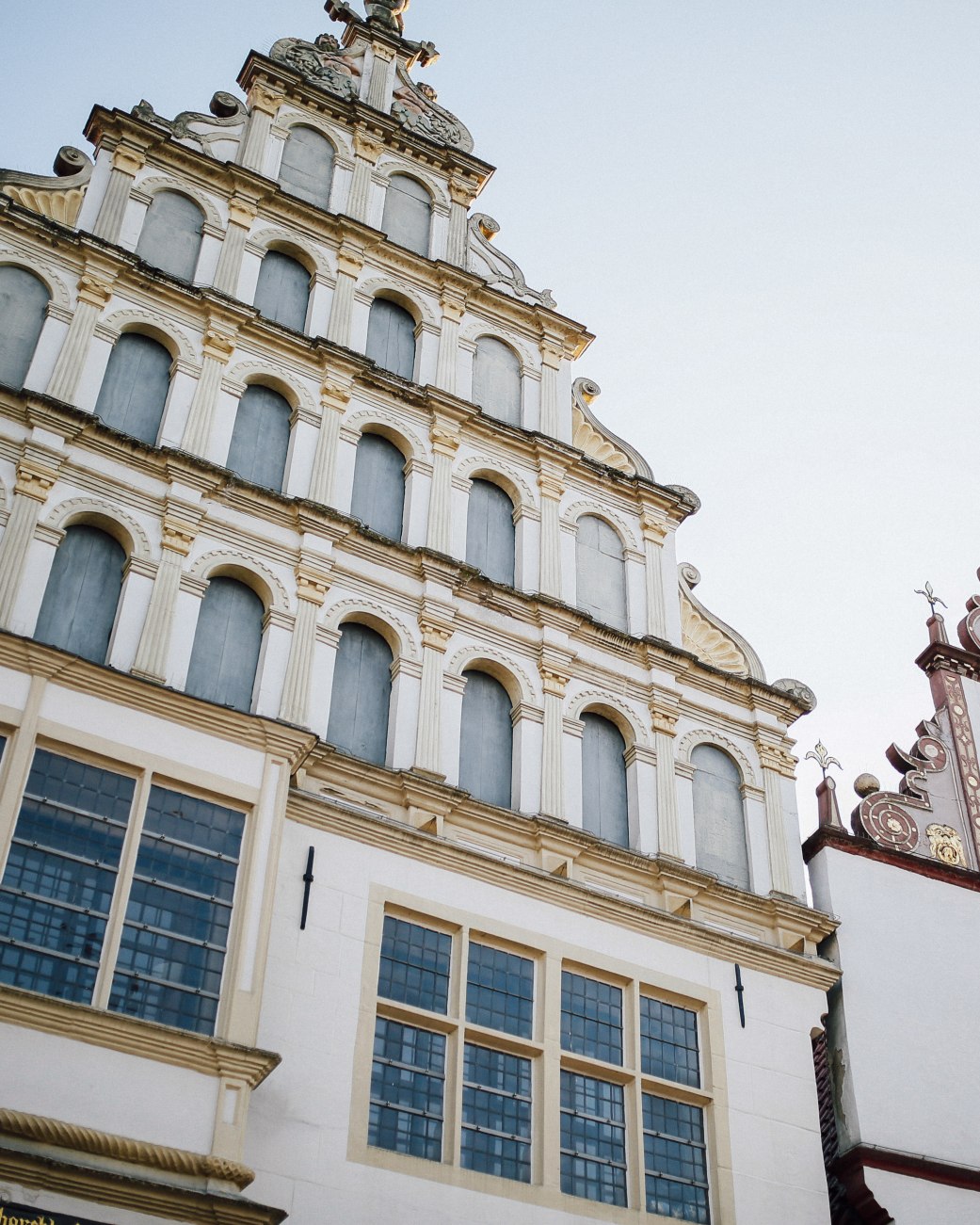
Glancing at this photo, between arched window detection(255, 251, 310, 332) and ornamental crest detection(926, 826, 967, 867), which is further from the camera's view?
arched window detection(255, 251, 310, 332)

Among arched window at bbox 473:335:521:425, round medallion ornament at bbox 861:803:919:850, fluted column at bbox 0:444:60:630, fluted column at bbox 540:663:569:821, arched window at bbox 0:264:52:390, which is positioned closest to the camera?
fluted column at bbox 0:444:60:630

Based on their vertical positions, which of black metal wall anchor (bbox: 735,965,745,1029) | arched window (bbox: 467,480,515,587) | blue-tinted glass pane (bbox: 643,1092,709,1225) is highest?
arched window (bbox: 467,480,515,587)

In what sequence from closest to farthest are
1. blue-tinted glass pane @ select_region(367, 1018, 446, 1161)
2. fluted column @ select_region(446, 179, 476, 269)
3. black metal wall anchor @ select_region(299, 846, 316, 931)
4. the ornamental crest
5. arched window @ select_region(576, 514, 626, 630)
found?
blue-tinted glass pane @ select_region(367, 1018, 446, 1161) → black metal wall anchor @ select_region(299, 846, 316, 931) → the ornamental crest → arched window @ select_region(576, 514, 626, 630) → fluted column @ select_region(446, 179, 476, 269)

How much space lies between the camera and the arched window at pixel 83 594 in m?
18.1

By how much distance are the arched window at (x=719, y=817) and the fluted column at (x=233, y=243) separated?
979 cm

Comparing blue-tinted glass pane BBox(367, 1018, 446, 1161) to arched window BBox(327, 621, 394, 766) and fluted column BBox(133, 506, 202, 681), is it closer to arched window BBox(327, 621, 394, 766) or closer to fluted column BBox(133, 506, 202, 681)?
arched window BBox(327, 621, 394, 766)

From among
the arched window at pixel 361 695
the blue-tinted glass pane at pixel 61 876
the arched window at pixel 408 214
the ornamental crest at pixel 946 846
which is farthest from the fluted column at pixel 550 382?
the blue-tinted glass pane at pixel 61 876

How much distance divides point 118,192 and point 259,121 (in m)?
3.77

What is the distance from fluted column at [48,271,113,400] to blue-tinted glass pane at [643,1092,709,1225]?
11529 mm

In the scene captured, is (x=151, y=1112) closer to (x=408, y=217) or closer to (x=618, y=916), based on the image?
(x=618, y=916)

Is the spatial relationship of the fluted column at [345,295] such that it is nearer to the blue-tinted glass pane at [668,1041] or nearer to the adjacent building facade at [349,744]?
the adjacent building facade at [349,744]

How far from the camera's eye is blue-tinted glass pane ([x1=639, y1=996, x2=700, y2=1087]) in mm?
18359

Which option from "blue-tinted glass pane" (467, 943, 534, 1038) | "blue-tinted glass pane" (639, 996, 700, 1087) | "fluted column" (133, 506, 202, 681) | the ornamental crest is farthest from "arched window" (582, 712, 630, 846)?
"fluted column" (133, 506, 202, 681)

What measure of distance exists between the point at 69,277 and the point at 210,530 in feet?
14.9
